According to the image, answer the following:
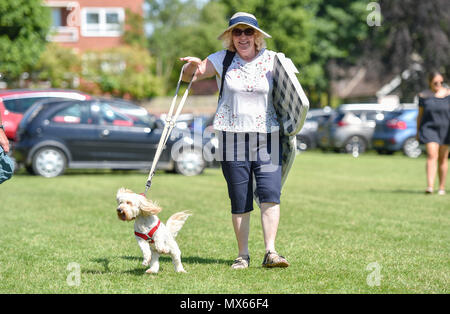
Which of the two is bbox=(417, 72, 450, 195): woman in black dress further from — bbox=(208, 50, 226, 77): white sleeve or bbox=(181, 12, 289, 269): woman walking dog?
bbox=(208, 50, 226, 77): white sleeve

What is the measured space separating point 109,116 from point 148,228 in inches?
462

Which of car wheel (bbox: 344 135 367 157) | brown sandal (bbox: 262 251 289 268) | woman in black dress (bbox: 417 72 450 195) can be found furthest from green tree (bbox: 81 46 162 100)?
brown sandal (bbox: 262 251 289 268)

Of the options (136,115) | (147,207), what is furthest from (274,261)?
(136,115)

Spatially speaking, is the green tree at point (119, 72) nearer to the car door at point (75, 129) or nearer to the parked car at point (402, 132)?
the parked car at point (402, 132)

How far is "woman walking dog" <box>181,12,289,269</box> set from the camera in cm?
604

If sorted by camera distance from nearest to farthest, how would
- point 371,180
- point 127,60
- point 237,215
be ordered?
1. point 237,215
2. point 371,180
3. point 127,60

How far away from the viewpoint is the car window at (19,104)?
60.0 feet

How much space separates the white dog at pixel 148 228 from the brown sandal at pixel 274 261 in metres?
0.72

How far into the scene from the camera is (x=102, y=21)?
4956cm

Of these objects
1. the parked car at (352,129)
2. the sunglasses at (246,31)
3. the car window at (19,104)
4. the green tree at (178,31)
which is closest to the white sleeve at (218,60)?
the sunglasses at (246,31)

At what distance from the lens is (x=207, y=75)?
244 inches

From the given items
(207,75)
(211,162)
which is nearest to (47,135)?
(211,162)

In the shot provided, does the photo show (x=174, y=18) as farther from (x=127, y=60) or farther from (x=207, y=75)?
(x=207, y=75)
